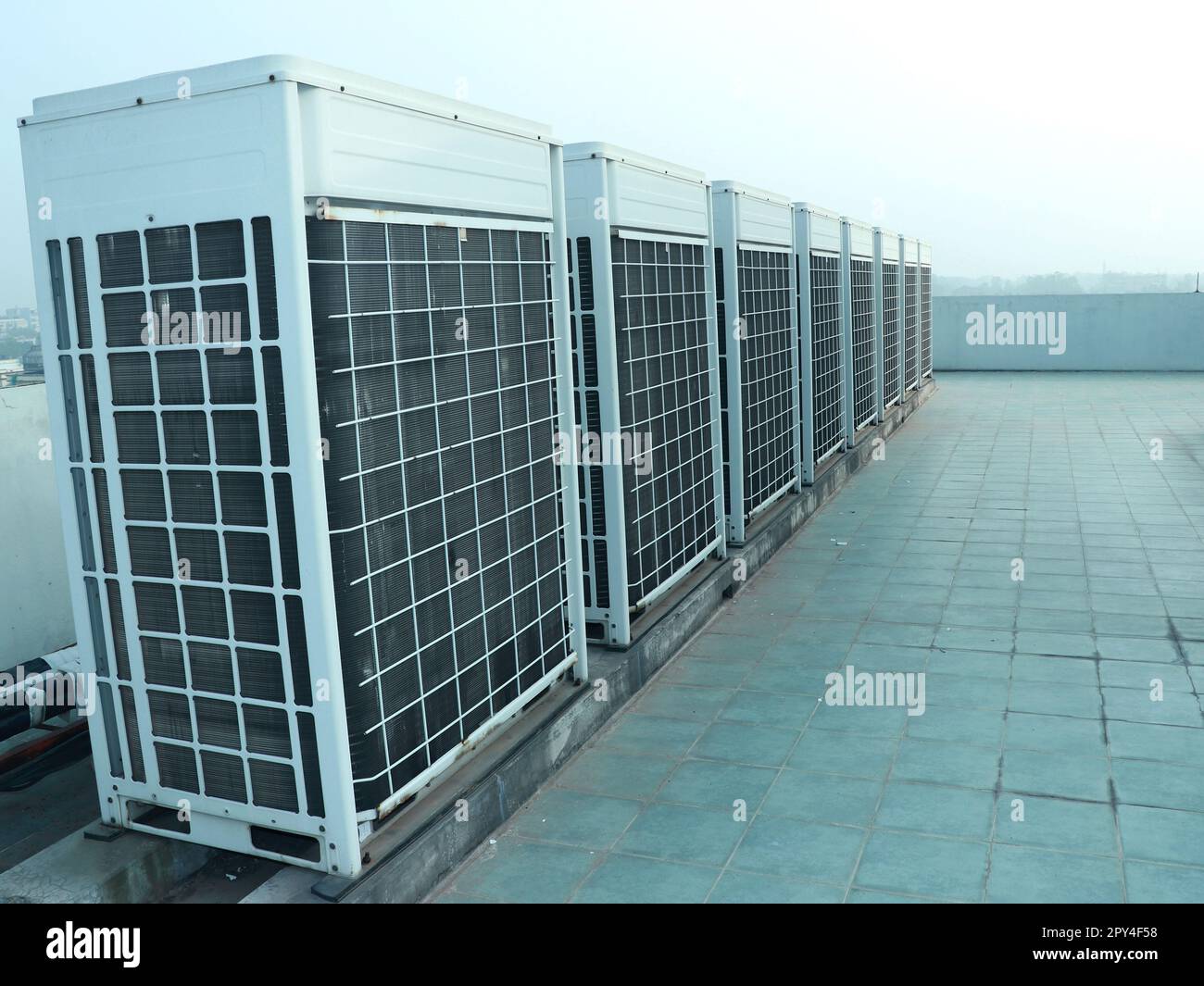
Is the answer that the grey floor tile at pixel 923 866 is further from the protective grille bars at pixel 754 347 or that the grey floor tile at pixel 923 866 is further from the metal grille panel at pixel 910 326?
the metal grille panel at pixel 910 326

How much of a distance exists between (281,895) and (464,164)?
2.98m

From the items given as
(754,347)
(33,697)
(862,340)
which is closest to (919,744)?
(754,347)

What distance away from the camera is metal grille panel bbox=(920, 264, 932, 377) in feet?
68.7

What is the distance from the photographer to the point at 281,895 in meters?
3.76

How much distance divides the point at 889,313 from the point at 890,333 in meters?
0.35

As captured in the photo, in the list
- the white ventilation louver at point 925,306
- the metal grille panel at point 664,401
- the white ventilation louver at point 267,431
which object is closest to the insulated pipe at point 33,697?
the white ventilation louver at point 267,431

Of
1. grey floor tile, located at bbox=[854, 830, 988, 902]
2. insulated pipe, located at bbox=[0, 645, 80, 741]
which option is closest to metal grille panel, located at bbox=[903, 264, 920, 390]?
grey floor tile, located at bbox=[854, 830, 988, 902]

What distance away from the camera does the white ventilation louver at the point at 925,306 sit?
68.3ft

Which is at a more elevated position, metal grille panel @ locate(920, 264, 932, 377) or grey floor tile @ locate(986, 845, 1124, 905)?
metal grille panel @ locate(920, 264, 932, 377)

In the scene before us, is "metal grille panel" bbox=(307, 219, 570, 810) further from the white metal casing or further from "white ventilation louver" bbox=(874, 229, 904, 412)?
the white metal casing

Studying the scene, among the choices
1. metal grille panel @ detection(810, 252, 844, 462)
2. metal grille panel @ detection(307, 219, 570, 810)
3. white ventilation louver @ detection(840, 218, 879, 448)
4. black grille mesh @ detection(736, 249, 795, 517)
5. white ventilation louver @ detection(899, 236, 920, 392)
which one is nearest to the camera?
metal grille panel @ detection(307, 219, 570, 810)

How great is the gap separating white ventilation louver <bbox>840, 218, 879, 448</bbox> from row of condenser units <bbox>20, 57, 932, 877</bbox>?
884 centimetres
